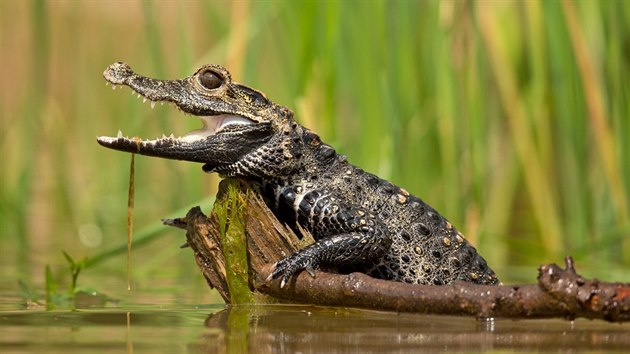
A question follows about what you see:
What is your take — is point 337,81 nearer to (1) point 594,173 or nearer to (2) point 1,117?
(1) point 594,173

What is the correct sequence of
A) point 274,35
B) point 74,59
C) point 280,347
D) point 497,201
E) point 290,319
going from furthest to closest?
point 74,59 → point 497,201 → point 274,35 → point 290,319 → point 280,347

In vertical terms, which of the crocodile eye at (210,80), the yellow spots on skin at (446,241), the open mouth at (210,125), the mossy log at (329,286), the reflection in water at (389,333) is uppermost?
the crocodile eye at (210,80)

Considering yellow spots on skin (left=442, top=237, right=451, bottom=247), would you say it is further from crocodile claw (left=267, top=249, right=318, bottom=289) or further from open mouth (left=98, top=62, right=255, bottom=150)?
open mouth (left=98, top=62, right=255, bottom=150)

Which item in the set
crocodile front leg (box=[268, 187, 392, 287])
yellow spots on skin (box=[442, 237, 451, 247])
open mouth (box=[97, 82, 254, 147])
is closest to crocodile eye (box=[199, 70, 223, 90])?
open mouth (box=[97, 82, 254, 147])

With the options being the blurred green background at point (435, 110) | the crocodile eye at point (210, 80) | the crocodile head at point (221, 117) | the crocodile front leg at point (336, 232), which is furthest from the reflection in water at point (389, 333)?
the blurred green background at point (435, 110)

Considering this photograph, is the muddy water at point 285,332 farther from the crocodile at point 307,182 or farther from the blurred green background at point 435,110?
the blurred green background at point 435,110

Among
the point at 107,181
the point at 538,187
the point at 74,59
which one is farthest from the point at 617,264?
the point at 107,181

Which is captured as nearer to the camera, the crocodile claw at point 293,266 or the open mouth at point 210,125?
the crocodile claw at point 293,266

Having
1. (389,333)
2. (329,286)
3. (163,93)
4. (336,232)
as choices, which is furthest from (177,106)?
(389,333)
